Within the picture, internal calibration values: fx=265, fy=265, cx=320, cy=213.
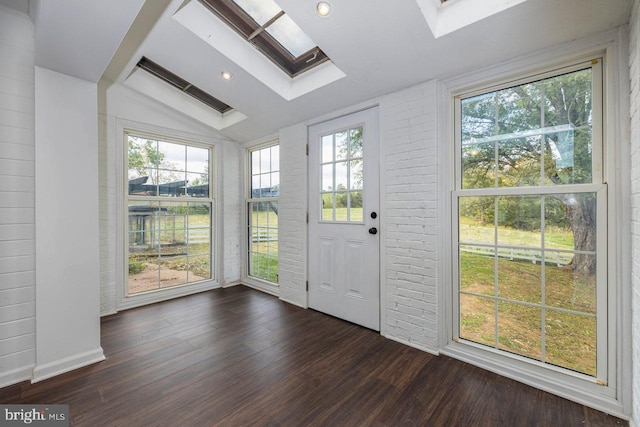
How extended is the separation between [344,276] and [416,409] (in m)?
1.40

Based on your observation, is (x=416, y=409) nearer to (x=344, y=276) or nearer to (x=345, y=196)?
(x=344, y=276)

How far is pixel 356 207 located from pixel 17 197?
277 cm

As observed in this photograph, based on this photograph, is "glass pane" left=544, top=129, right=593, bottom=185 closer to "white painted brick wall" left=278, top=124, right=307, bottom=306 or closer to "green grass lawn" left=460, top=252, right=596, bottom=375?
"green grass lawn" left=460, top=252, right=596, bottom=375

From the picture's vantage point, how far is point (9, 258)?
1940 mm

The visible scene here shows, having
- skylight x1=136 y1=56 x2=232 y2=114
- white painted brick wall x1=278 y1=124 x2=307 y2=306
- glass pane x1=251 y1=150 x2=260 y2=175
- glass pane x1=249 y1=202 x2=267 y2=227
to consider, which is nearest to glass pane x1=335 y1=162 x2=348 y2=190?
white painted brick wall x1=278 y1=124 x2=307 y2=306

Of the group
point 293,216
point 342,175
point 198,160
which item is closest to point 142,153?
point 198,160

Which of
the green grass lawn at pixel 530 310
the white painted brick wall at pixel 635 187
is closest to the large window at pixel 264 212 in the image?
the green grass lawn at pixel 530 310

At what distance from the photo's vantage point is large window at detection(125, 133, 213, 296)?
10.9ft

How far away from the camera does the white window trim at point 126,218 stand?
314cm

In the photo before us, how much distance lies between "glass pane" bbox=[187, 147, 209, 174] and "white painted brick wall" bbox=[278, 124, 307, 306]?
1280 millimetres

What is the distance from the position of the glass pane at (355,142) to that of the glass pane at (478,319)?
1.64 m

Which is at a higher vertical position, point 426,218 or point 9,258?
point 426,218

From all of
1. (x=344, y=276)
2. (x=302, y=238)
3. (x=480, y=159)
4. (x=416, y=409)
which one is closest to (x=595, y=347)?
(x=416, y=409)

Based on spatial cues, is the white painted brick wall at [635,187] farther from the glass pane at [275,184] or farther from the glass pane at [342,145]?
the glass pane at [275,184]
